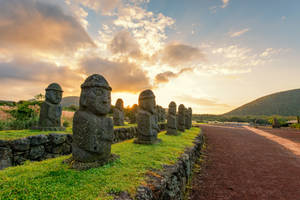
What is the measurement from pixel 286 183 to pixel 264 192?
160cm

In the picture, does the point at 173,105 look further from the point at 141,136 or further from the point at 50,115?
the point at 50,115

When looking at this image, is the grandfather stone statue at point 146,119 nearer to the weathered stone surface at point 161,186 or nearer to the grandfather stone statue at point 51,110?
the weathered stone surface at point 161,186

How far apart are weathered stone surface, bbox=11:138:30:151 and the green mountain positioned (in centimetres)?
11196

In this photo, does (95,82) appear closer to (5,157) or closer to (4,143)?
(4,143)

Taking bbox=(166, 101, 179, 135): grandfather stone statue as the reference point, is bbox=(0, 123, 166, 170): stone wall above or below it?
below

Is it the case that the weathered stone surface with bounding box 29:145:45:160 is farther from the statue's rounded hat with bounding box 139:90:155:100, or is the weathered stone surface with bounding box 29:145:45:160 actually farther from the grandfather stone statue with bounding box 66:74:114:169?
the statue's rounded hat with bounding box 139:90:155:100

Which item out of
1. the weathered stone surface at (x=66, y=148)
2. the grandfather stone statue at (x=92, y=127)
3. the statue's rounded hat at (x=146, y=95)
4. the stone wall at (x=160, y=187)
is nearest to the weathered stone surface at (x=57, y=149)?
the weathered stone surface at (x=66, y=148)

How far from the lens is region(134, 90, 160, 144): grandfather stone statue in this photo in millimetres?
7433

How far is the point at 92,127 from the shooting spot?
3980 millimetres

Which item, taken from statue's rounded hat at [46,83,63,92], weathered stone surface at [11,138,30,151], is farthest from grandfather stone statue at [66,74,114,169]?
statue's rounded hat at [46,83,63,92]

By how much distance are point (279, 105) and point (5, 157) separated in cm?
12547

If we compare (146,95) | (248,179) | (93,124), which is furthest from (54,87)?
(248,179)

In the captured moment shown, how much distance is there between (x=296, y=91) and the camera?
10850 centimetres

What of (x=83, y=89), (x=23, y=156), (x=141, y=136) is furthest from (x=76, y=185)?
(x=141, y=136)
